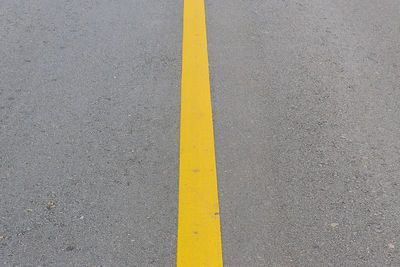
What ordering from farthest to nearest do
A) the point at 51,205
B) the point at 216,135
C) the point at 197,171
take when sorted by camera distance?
the point at 216,135, the point at 197,171, the point at 51,205

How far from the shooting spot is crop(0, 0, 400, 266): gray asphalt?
2285 millimetres

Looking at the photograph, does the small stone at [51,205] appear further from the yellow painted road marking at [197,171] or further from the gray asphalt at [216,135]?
the yellow painted road marking at [197,171]

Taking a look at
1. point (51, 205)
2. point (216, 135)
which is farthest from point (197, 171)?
point (51, 205)

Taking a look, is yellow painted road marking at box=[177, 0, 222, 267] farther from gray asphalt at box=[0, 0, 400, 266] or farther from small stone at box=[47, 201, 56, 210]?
small stone at box=[47, 201, 56, 210]

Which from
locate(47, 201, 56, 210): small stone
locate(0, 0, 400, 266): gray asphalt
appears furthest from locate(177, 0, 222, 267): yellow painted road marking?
locate(47, 201, 56, 210): small stone

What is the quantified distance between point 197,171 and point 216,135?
0.34 meters

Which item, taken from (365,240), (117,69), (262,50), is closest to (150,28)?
(117,69)

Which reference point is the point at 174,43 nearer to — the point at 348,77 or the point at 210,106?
the point at 210,106

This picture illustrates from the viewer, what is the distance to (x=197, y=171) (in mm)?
2660

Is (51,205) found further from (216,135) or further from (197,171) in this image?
(216,135)

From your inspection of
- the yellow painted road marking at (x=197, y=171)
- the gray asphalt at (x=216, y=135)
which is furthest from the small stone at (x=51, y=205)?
the yellow painted road marking at (x=197, y=171)

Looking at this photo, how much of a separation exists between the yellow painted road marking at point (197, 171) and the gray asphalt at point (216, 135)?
52 millimetres

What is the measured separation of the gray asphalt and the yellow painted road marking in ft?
0.17

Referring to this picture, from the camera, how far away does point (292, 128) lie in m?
2.98
